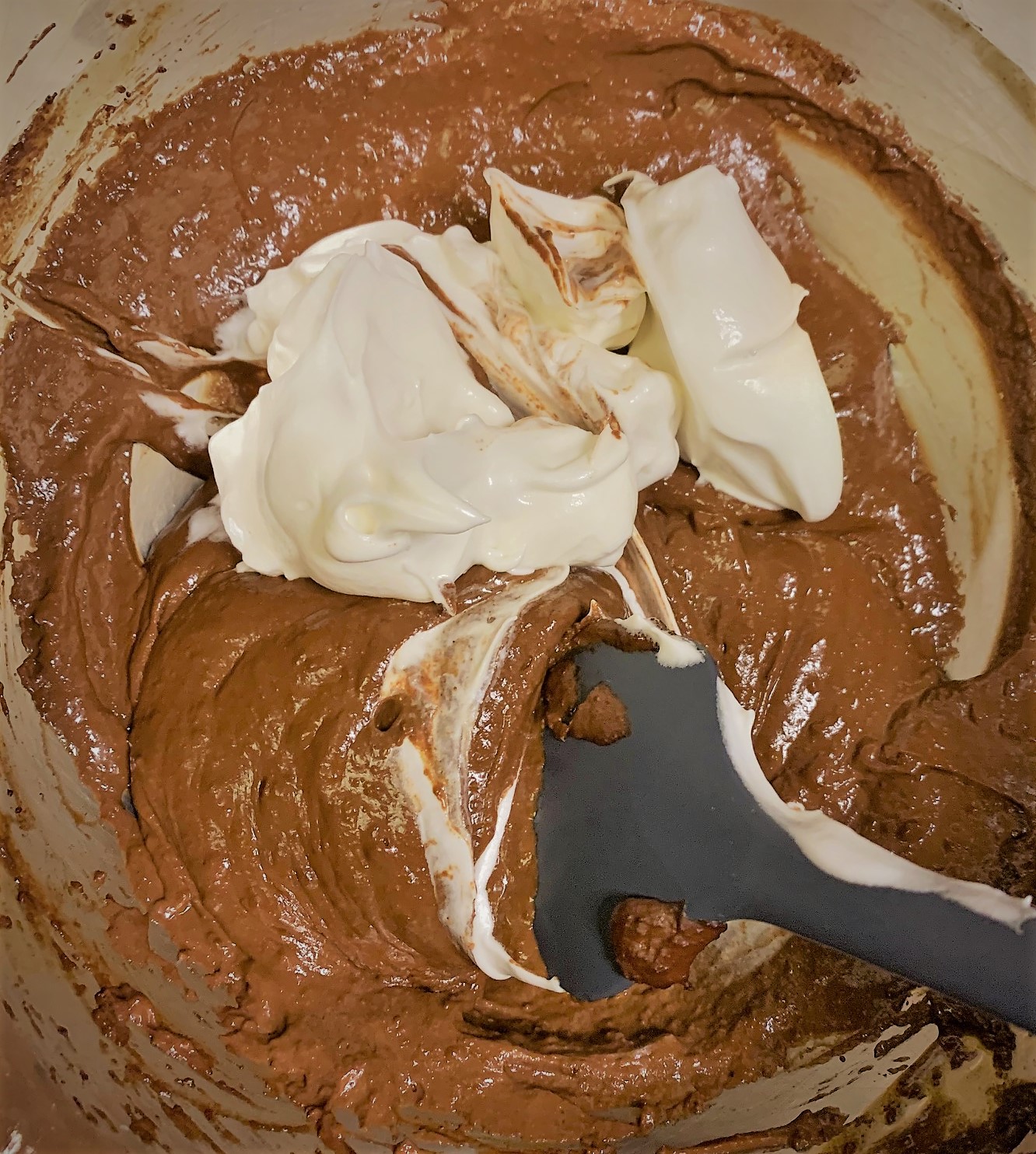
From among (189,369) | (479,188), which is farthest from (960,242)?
(189,369)

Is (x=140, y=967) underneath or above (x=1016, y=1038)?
underneath

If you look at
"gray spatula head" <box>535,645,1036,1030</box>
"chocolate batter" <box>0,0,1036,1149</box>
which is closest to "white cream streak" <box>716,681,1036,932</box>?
"gray spatula head" <box>535,645,1036,1030</box>

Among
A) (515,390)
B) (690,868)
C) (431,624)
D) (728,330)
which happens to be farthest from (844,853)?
(515,390)

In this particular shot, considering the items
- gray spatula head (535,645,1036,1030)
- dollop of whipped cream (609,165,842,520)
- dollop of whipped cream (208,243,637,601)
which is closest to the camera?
gray spatula head (535,645,1036,1030)

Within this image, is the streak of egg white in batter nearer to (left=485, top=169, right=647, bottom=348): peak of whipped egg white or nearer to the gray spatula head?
the gray spatula head

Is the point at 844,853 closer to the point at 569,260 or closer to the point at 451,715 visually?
the point at 451,715

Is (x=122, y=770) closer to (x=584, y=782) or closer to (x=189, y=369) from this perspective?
(x=189, y=369)
